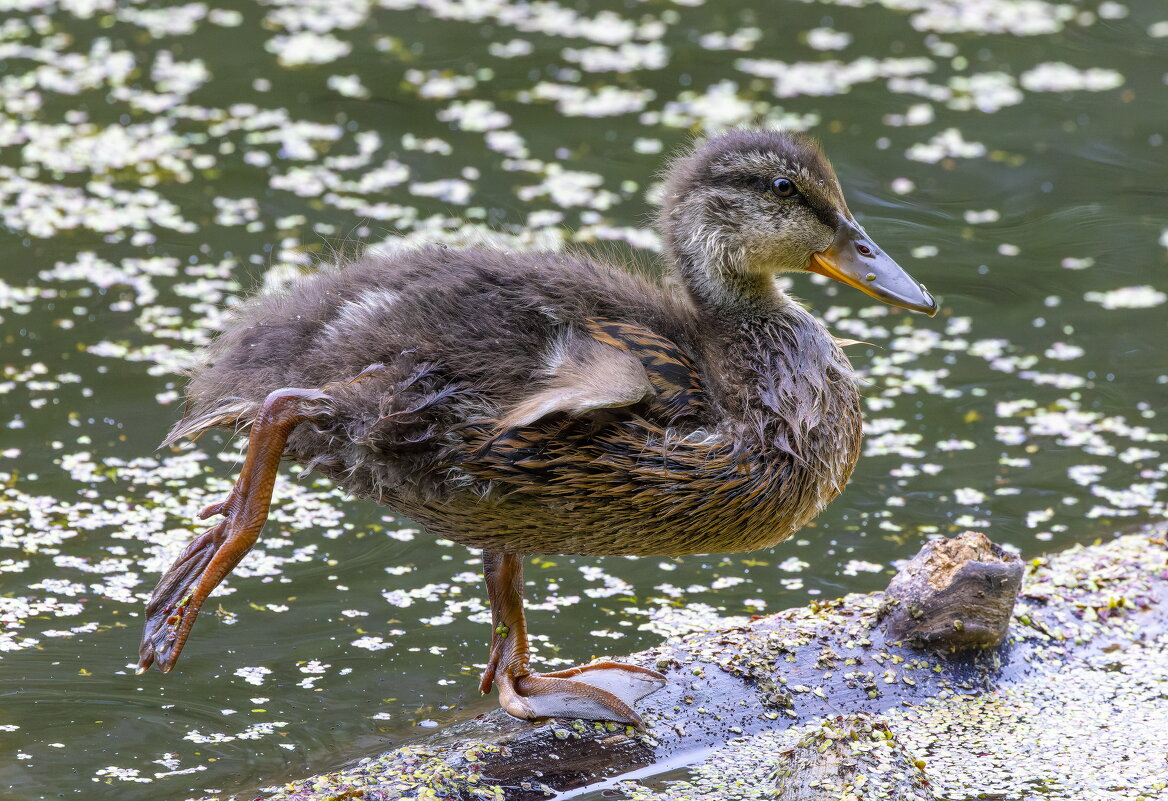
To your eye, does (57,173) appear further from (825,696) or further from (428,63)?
(825,696)

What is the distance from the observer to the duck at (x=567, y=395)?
13.6ft

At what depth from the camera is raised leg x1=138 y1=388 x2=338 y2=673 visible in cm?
413

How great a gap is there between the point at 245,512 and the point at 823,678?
1.84m

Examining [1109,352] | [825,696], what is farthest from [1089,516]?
[825,696]

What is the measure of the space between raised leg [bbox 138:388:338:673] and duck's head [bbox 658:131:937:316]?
1.35 meters

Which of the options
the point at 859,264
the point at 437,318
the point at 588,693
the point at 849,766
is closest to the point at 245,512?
the point at 437,318

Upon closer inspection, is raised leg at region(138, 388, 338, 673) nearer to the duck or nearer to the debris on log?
the duck

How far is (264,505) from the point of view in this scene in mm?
4176

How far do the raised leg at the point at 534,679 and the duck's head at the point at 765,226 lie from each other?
1.15m

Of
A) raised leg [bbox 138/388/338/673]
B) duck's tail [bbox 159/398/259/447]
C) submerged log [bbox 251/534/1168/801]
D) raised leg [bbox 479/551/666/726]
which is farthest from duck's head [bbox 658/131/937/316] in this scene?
duck's tail [bbox 159/398/259/447]

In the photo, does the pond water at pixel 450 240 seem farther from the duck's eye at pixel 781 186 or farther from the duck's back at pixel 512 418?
the duck's back at pixel 512 418

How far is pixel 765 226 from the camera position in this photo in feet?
15.2

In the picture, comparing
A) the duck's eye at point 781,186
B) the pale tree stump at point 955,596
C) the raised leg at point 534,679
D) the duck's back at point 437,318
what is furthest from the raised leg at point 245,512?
the pale tree stump at point 955,596

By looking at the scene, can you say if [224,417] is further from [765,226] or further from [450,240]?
[450,240]
